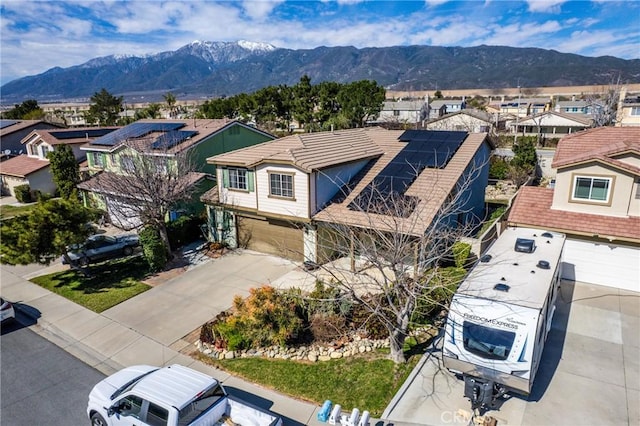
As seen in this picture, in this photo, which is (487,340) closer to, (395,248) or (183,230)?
(395,248)

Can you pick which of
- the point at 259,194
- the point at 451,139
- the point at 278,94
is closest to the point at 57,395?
the point at 259,194

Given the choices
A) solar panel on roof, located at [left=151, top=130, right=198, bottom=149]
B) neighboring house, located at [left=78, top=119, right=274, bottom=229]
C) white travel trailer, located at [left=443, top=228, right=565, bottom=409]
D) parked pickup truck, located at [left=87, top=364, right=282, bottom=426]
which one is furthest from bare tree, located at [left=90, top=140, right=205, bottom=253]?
white travel trailer, located at [left=443, top=228, right=565, bottom=409]

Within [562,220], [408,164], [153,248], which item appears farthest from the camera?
[408,164]

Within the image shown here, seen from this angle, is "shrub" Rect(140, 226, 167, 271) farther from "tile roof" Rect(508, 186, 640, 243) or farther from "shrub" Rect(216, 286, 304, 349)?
"tile roof" Rect(508, 186, 640, 243)

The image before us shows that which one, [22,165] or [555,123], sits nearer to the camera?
[22,165]

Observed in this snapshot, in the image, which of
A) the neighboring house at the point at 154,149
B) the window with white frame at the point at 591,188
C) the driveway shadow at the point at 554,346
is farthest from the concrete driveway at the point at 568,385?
the neighboring house at the point at 154,149

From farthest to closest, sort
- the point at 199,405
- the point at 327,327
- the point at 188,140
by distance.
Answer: the point at 188,140 < the point at 327,327 < the point at 199,405

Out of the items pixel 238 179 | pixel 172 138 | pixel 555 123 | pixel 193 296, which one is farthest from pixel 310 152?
pixel 555 123

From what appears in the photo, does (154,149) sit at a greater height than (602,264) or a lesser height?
greater
